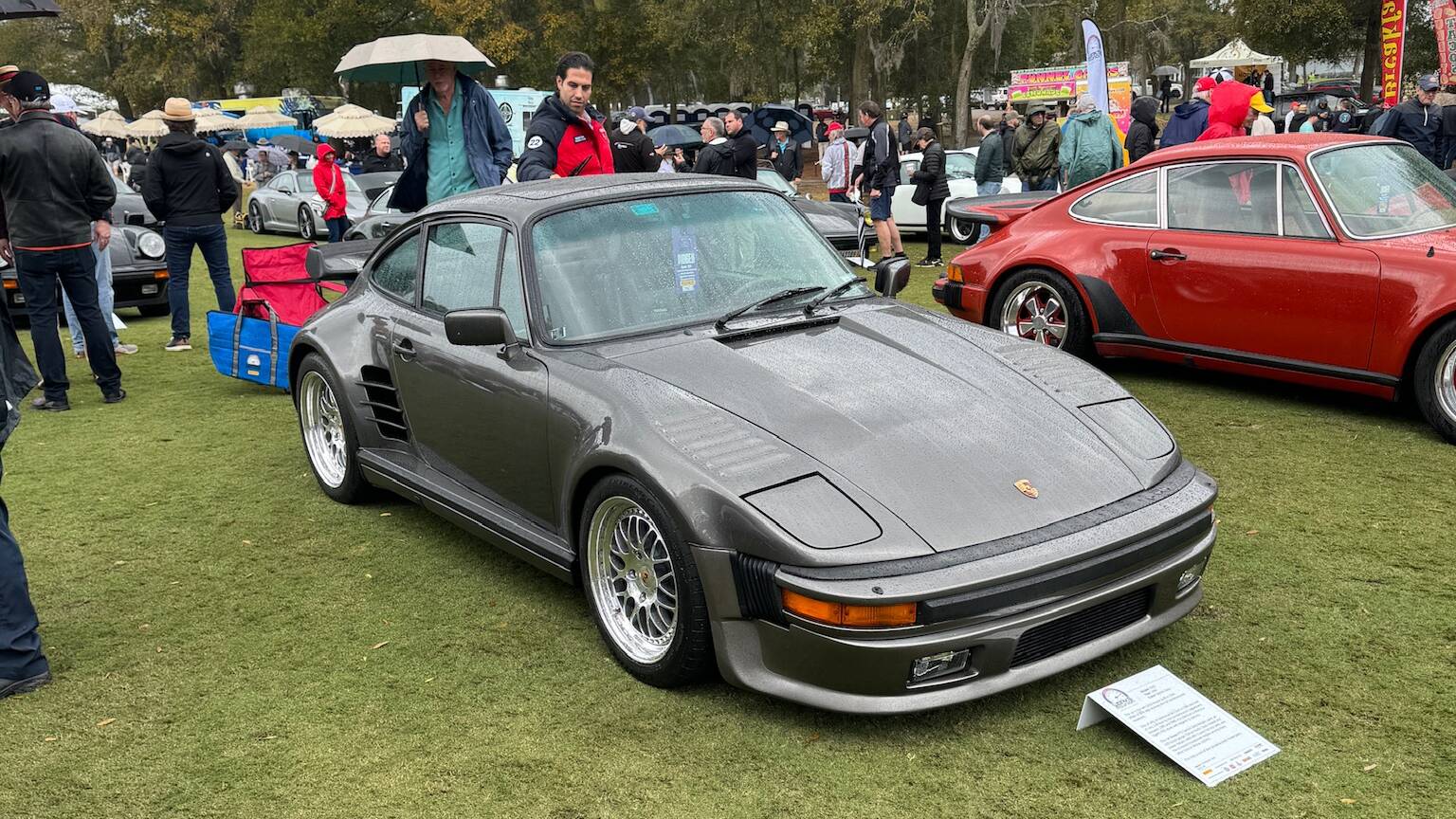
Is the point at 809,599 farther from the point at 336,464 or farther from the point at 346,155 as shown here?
the point at 346,155

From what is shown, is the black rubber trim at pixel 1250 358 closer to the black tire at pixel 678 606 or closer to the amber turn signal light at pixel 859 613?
the amber turn signal light at pixel 859 613

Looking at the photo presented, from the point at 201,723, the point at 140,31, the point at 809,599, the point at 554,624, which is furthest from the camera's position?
the point at 140,31

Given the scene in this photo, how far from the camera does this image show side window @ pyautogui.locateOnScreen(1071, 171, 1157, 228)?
23.5 ft

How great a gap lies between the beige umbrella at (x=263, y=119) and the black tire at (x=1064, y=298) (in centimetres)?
4029

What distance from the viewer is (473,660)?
13.2 feet

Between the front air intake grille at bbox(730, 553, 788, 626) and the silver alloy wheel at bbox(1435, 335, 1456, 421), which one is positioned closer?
the front air intake grille at bbox(730, 553, 788, 626)

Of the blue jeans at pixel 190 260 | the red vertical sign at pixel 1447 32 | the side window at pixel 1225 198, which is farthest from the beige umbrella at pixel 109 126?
the side window at pixel 1225 198

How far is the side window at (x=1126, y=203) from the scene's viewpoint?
7.17m

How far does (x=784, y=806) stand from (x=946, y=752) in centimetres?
51

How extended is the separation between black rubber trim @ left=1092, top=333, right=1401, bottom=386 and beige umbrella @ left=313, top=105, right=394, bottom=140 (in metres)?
30.7

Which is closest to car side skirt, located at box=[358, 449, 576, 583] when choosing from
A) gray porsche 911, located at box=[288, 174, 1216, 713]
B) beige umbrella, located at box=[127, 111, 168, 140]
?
gray porsche 911, located at box=[288, 174, 1216, 713]

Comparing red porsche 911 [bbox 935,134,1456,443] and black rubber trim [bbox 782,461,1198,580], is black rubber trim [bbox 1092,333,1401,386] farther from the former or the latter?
black rubber trim [bbox 782,461,1198,580]

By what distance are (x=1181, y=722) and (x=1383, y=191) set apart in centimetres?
441

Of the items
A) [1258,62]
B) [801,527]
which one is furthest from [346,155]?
[801,527]
